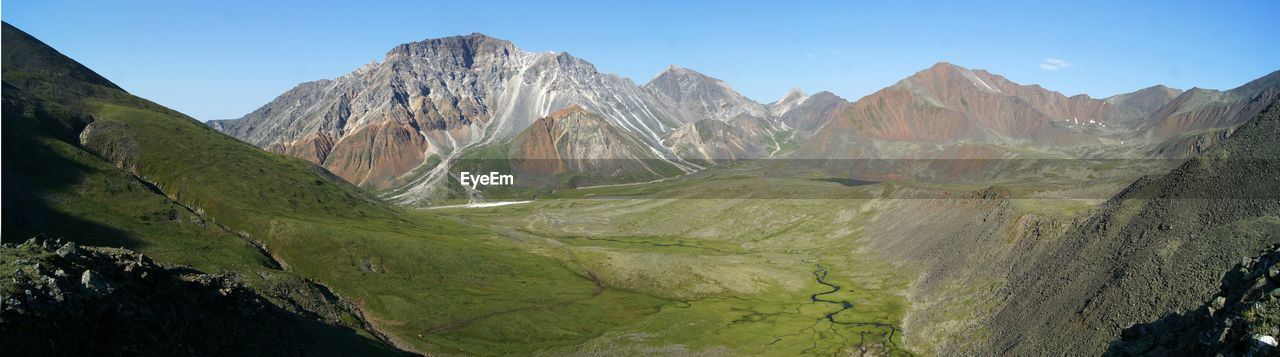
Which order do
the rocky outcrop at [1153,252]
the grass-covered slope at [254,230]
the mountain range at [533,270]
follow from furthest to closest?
the grass-covered slope at [254,230]
the rocky outcrop at [1153,252]
the mountain range at [533,270]

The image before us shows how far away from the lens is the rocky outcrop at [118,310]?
4166 centimetres

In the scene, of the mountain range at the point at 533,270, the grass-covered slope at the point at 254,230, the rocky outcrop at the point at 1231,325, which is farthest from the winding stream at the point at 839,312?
the rocky outcrop at the point at 1231,325

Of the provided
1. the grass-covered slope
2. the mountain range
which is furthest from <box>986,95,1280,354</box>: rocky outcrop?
the grass-covered slope

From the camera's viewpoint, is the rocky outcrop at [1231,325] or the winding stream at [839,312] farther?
the winding stream at [839,312]

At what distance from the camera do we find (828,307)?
13125cm

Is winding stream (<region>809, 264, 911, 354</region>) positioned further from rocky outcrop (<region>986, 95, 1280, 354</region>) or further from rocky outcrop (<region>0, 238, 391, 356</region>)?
rocky outcrop (<region>0, 238, 391, 356</region>)

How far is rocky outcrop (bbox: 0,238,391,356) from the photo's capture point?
4166 cm

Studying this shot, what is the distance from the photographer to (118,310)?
47469 mm

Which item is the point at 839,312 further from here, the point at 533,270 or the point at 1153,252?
the point at 533,270

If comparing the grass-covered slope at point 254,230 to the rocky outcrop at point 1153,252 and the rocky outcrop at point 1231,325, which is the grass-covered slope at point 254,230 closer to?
the rocky outcrop at point 1153,252

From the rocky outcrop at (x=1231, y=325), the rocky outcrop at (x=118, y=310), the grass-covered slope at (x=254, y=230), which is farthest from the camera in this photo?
the grass-covered slope at (x=254, y=230)

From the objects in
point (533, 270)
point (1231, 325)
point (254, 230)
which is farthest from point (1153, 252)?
point (254, 230)

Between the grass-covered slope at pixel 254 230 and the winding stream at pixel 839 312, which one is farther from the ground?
the grass-covered slope at pixel 254 230

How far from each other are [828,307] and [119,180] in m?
136
